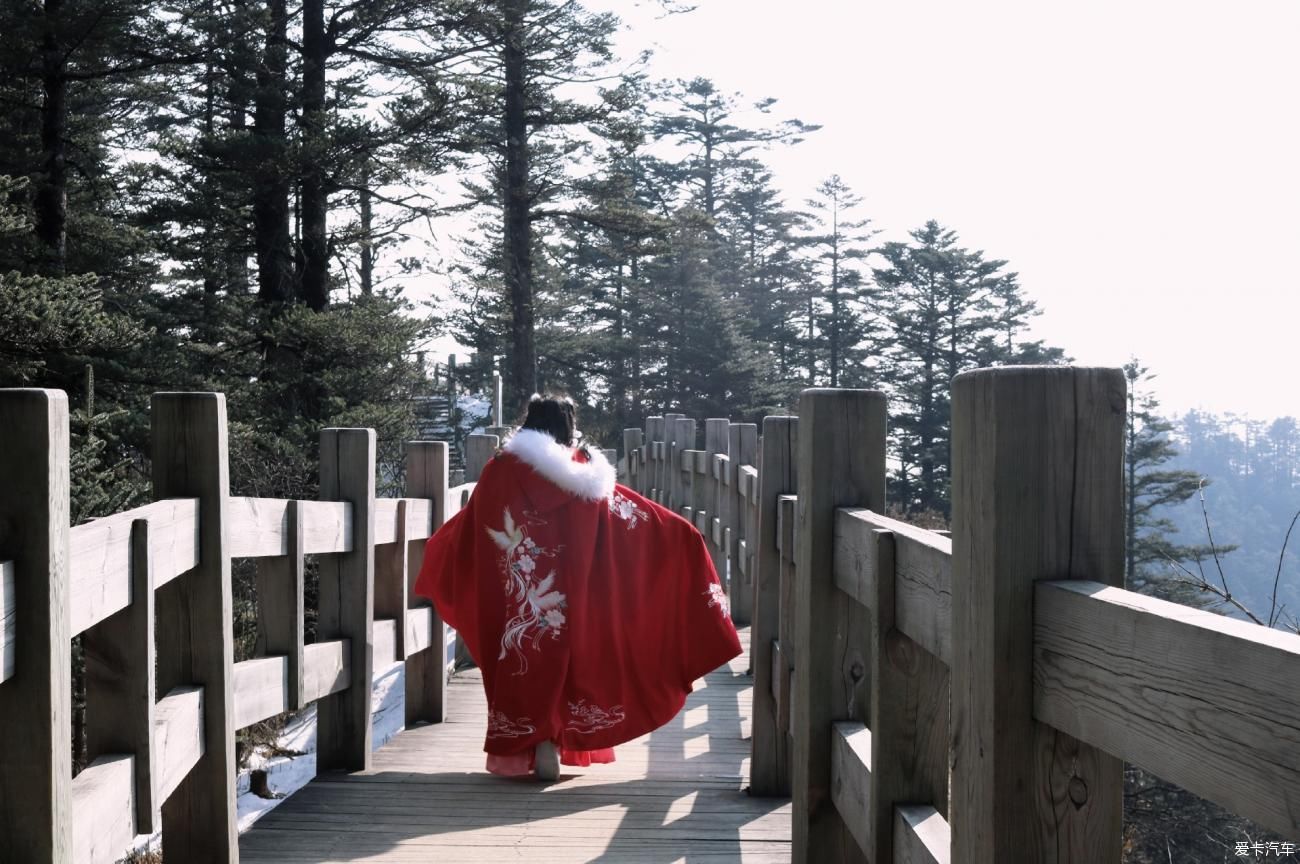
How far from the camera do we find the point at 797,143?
146 ft

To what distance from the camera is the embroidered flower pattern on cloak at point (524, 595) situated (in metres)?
5.28

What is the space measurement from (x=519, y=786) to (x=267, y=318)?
11504 mm

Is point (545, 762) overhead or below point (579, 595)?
below

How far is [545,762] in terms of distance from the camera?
5.12 m

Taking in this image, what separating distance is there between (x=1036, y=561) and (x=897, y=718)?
0.91 meters

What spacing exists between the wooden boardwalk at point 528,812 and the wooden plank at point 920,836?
1551 millimetres

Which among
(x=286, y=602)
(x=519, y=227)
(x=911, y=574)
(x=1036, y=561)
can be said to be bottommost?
(x=286, y=602)

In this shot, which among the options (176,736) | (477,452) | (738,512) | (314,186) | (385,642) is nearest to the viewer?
(176,736)

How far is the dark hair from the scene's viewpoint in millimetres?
5629

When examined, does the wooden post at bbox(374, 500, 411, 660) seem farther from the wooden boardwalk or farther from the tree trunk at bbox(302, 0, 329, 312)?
the tree trunk at bbox(302, 0, 329, 312)

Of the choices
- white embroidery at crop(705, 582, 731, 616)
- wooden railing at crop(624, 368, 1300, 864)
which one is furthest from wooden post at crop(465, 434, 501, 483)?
wooden railing at crop(624, 368, 1300, 864)

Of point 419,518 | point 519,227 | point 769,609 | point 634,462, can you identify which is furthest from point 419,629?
point 519,227

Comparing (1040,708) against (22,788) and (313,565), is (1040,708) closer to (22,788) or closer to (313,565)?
(22,788)

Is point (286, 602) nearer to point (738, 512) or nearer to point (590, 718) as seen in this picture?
point (590, 718)
